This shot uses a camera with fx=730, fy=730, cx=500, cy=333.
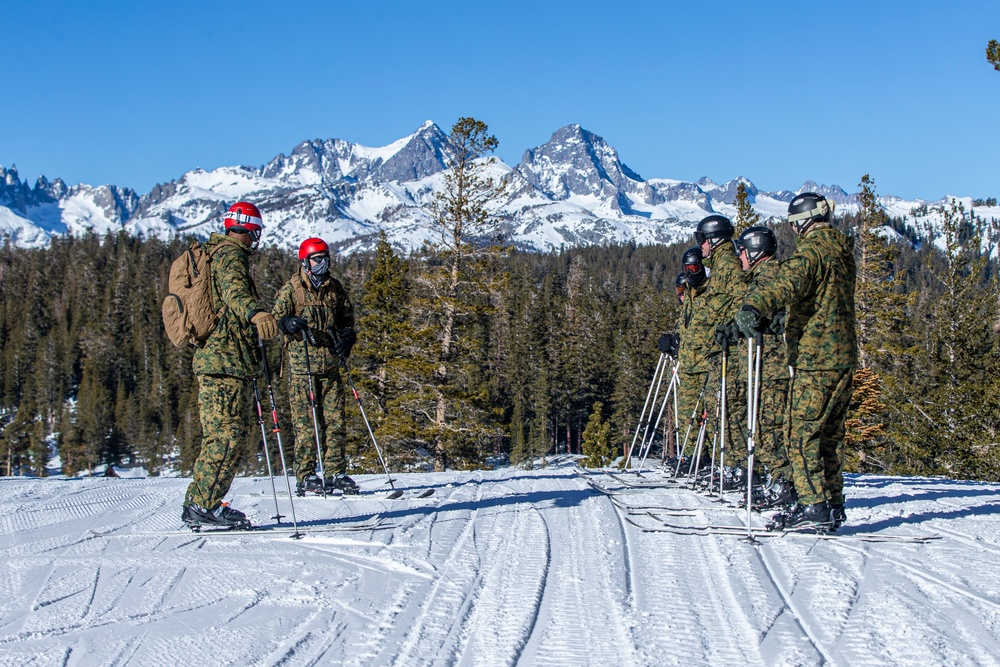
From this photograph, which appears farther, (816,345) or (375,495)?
(375,495)

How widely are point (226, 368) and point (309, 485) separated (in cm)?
258

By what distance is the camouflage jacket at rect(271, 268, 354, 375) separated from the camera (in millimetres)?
7520

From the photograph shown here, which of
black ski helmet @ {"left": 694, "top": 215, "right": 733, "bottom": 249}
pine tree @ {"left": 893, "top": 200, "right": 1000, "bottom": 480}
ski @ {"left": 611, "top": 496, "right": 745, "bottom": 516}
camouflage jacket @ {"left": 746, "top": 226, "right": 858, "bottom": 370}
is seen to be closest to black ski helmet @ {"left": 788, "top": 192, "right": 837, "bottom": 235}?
camouflage jacket @ {"left": 746, "top": 226, "right": 858, "bottom": 370}

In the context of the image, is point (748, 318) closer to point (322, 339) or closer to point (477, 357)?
point (322, 339)

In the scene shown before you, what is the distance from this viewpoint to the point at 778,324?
21.3 ft

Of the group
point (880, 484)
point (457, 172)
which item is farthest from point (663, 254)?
point (880, 484)

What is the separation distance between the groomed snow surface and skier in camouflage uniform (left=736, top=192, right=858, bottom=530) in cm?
43

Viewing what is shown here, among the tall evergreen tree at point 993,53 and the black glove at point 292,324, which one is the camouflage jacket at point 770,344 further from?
the tall evergreen tree at point 993,53

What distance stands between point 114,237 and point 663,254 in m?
123

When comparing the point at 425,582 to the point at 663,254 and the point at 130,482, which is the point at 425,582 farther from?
the point at 663,254

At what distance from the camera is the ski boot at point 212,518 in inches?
227

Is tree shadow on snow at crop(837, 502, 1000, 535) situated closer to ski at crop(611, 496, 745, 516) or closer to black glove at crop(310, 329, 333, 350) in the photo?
ski at crop(611, 496, 745, 516)

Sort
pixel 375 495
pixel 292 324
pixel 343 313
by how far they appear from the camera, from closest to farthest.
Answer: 1. pixel 292 324
2. pixel 375 495
3. pixel 343 313

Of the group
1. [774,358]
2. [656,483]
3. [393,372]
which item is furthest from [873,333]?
[774,358]
